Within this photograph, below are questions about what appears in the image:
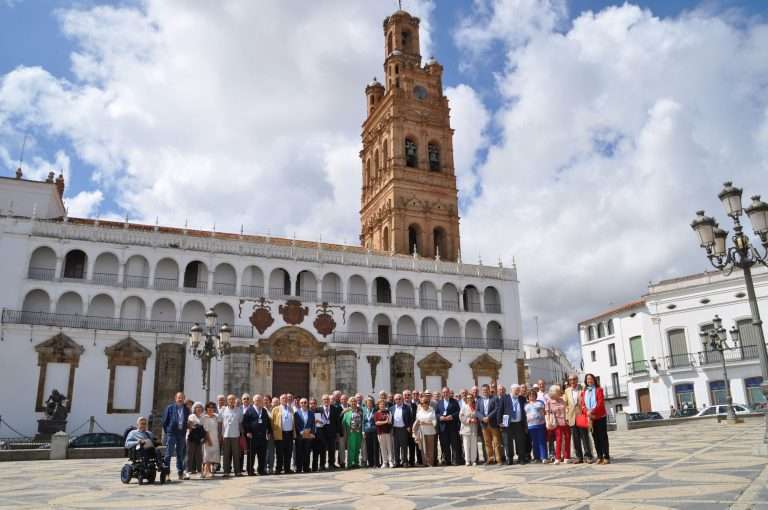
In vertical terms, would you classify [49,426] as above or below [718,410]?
above

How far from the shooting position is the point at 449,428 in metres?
13.2

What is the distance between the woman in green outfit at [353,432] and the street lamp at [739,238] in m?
7.92

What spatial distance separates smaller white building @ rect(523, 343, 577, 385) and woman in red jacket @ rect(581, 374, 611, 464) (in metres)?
49.7

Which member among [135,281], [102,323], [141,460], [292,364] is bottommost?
[141,460]

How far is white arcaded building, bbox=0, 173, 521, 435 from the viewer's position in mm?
A: 29562

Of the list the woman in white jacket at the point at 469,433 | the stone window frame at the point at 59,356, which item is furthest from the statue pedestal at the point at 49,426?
the woman in white jacket at the point at 469,433

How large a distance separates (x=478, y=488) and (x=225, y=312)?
91.2 ft

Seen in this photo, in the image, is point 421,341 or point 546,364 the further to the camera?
point 546,364

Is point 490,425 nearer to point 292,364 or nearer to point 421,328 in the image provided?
point 292,364

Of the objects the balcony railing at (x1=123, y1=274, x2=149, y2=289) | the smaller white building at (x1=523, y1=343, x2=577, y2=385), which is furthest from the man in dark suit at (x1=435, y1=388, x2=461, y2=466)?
the smaller white building at (x1=523, y1=343, x2=577, y2=385)

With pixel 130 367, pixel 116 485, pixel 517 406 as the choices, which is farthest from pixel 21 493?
pixel 130 367

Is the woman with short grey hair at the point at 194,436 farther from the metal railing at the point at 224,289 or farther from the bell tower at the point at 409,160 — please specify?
the bell tower at the point at 409,160

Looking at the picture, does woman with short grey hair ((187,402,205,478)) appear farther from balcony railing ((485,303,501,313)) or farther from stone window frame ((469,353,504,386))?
balcony railing ((485,303,501,313))

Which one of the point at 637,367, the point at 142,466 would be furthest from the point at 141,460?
the point at 637,367
